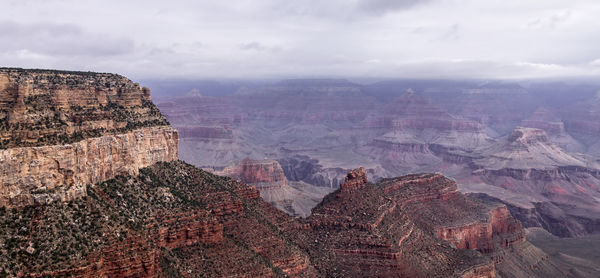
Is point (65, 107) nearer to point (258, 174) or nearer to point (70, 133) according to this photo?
point (70, 133)

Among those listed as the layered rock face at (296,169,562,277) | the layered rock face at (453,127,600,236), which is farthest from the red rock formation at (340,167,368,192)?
the layered rock face at (453,127,600,236)

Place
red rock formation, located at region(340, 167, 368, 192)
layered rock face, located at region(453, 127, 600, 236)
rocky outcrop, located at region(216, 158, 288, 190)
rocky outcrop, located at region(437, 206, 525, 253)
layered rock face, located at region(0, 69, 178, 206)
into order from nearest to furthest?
layered rock face, located at region(0, 69, 178, 206)
red rock formation, located at region(340, 167, 368, 192)
rocky outcrop, located at region(437, 206, 525, 253)
layered rock face, located at region(453, 127, 600, 236)
rocky outcrop, located at region(216, 158, 288, 190)

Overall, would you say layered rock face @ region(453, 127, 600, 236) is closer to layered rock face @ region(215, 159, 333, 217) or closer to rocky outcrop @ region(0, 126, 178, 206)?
layered rock face @ region(215, 159, 333, 217)

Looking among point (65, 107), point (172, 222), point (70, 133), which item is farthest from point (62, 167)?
point (172, 222)

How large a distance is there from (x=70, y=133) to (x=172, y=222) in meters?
11.4

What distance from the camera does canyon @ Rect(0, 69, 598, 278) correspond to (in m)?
35.3

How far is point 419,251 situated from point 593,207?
107192mm

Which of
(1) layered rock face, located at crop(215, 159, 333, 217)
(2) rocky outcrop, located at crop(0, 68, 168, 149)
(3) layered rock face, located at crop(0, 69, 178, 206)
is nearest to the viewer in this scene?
(3) layered rock face, located at crop(0, 69, 178, 206)

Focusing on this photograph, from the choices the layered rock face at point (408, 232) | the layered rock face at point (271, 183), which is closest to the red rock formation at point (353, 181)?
the layered rock face at point (408, 232)

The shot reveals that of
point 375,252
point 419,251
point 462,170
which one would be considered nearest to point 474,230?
point 419,251

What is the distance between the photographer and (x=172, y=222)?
4462cm

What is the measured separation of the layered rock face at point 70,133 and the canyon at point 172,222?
11 cm

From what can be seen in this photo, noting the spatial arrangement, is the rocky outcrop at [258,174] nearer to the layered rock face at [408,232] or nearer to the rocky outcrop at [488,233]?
the layered rock face at [408,232]

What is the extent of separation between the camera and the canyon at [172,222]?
35.3 m
